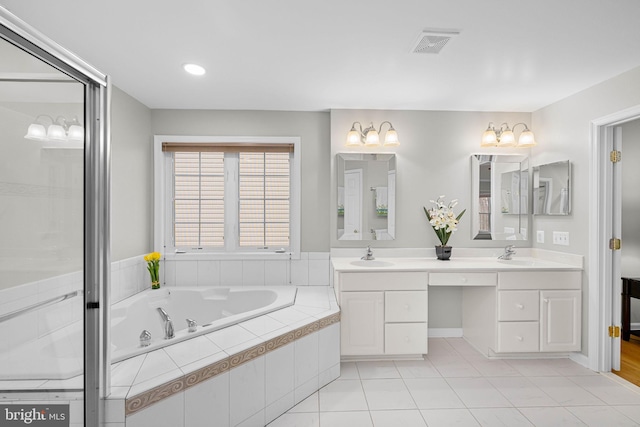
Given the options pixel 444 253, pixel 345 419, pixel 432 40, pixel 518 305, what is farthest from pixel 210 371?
pixel 518 305

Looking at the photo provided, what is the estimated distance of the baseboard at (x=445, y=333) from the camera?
11.1 feet

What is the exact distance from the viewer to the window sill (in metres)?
3.32

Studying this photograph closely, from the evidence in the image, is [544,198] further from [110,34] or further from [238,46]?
[110,34]

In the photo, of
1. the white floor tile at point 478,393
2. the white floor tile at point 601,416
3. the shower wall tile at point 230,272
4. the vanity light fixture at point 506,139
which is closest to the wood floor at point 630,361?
the white floor tile at point 601,416

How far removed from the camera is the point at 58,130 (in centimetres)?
146

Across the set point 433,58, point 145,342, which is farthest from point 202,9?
point 145,342

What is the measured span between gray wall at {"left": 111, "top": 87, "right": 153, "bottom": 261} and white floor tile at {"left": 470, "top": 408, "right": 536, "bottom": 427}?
2.94 meters

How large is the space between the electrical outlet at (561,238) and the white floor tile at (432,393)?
1669 millimetres

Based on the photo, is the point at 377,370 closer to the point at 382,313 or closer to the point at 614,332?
the point at 382,313

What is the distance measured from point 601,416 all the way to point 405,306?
53.3 inches

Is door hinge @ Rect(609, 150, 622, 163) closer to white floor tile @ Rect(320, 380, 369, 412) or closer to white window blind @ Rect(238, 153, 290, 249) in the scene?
white floor tile @ Rect(320, 380, 369, 412)

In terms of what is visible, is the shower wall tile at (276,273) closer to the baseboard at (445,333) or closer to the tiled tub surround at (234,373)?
the tiled tub surround at (234,373)

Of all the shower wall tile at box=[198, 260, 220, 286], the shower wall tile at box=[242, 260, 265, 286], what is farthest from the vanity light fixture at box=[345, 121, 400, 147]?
the shower wall tile at box=[198, 260, 220, 286]

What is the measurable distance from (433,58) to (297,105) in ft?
4.53
